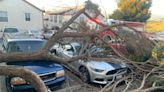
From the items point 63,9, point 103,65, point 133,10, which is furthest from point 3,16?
point 103,65

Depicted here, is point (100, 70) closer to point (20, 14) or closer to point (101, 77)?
point (101, 77)

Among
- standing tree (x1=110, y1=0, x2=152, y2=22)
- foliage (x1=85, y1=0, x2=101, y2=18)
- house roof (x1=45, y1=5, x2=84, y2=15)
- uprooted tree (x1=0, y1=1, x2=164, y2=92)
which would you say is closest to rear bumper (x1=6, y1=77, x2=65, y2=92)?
uprooted tree (x1=0, y1=1, x2=164, y2=92)

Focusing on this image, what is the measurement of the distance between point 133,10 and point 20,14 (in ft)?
54.6

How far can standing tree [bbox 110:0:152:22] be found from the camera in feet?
92.4

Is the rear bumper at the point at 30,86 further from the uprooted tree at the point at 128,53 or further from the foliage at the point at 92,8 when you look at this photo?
the foliage at the point at 92,8

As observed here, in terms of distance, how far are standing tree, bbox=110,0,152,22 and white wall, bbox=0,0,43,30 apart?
39.0ft

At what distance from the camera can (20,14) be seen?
2734 cm

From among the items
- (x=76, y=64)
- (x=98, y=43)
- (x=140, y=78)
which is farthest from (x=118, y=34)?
(x=76, y=64)

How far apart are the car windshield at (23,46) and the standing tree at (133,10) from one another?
22.1 m

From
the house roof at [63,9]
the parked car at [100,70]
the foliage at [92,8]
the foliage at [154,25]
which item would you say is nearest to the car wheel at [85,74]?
the parked car at [100,70]

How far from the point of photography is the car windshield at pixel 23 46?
6953 mm

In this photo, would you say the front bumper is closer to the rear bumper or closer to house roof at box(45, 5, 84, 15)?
the rear bumper

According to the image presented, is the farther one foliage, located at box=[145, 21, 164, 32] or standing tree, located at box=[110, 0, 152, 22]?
standing tree, located at box=[110, 0, 152, 22]

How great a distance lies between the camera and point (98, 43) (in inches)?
285
